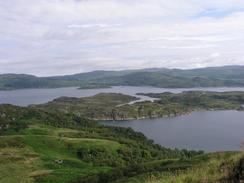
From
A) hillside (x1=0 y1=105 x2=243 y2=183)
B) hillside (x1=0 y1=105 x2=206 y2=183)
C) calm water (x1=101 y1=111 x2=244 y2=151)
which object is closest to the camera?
hillside (x1=0 y1=105 x2=243 y2=183)

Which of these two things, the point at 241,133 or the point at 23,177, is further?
the point at 241,133

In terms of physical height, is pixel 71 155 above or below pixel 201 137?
above

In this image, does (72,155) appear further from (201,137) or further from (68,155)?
(201,137)

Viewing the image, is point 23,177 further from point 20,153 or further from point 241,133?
point 241,133

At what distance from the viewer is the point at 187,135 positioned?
17925 cm

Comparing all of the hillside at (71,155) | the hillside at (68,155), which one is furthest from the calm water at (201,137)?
the hillside at (71,155)

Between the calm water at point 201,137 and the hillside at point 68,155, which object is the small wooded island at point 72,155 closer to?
the hillside at point 68,155

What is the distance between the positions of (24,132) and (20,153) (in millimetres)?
32344

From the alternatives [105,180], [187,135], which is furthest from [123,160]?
[187,135]

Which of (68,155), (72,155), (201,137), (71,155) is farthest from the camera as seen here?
(201,137)

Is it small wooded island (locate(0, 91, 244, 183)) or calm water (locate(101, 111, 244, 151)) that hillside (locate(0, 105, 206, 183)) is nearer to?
small wooded island (locate(0, 91, 244, 183))

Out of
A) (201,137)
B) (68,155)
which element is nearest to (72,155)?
(68,155)

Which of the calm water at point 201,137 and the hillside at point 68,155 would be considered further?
the calm water at point 201,137

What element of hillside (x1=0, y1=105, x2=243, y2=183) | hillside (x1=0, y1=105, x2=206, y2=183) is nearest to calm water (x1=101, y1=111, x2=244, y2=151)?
hillside (x1=0, y1=105, x2=206, y2=183)
